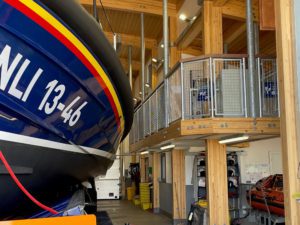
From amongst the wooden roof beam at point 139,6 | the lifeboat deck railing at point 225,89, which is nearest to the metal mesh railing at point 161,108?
the lifeboat deck railing at point 225,89

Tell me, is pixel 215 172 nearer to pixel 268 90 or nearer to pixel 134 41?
pixel 268 90

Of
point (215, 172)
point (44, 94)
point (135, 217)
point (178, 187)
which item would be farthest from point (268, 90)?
point (135, 217)

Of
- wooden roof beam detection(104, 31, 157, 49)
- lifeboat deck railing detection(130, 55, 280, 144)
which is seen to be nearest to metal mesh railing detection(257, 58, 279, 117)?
lifeboat deck railing detection(130, 55, 280, 144)

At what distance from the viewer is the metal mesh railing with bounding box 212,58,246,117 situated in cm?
667

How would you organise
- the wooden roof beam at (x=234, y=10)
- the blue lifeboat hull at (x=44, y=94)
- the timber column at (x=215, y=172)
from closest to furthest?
1. the blue lifeboat hull at (x=44, y=94)
2. the timber column at (x=215, y=172)
3. the wooden roof beam at (x=234, y=10)

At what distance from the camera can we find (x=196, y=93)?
715 centimetres

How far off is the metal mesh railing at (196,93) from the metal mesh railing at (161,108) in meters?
1.17

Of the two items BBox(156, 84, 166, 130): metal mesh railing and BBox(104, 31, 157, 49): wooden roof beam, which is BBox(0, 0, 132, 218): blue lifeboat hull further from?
BBox(104, 31, 157, 49): wooden roof beam

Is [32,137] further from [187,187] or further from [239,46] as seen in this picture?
[239,46]

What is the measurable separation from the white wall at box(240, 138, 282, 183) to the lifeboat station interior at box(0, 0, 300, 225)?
3cm

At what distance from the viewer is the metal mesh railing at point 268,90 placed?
6.66 m

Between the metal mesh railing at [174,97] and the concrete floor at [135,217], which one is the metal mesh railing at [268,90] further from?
the concrete floor at [135,217]

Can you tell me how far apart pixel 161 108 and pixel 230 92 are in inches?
90.2

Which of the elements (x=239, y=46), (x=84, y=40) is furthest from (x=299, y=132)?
(x=239, y=46)
